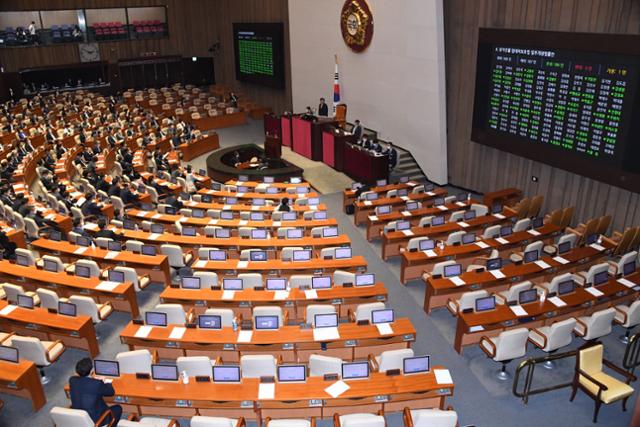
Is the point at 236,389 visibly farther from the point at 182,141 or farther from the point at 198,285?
the point at 182,141

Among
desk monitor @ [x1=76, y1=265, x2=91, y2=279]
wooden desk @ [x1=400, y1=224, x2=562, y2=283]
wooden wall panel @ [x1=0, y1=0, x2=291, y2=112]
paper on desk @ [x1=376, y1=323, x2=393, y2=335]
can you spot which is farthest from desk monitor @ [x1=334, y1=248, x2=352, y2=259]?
wooden wall panel @ [x1=0, y1=0, x2=291, y2=112]

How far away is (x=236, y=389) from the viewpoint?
7.44 meters

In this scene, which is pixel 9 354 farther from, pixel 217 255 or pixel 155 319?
pixel 217 255

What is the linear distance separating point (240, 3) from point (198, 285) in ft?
78.2

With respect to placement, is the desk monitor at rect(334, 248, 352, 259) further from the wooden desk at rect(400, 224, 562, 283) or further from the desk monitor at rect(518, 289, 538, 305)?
the desk monitor at rect(518, 289, 538, 305)

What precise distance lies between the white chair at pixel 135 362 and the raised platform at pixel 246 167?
11806 mm

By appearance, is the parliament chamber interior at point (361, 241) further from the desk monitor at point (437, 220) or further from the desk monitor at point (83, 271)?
the desk monitor at point (437, 220)

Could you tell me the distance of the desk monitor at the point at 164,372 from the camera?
7547 mm

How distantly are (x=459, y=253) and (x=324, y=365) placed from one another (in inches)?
213

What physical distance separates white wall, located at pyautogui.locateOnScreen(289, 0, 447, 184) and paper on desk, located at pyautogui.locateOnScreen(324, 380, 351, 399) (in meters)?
12.4

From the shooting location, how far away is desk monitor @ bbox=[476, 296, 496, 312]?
9375mm

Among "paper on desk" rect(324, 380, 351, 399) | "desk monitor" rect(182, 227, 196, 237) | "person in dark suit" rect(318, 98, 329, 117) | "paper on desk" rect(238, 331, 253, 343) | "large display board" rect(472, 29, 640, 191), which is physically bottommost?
"paper on desk" rect(324, 380, 351, 399)

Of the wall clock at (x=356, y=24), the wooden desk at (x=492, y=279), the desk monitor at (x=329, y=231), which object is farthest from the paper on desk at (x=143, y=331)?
the wall clock at (x=356, y=24)

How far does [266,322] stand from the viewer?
8891 mm
